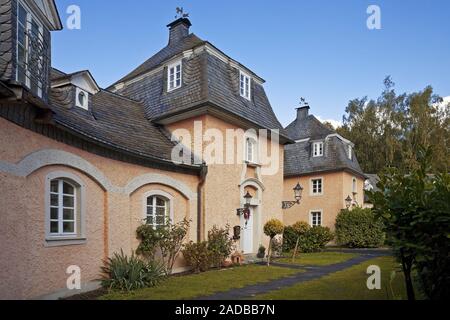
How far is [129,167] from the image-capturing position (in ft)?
33.6

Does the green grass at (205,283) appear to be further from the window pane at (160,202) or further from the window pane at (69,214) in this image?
the window pane at (160,202)

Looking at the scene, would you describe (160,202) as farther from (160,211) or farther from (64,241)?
(64,241)

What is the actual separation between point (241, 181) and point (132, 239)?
18.3ft

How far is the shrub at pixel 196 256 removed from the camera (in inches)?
459

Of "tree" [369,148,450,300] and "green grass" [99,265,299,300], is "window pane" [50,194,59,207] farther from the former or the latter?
"tree" [369,148,450,300]

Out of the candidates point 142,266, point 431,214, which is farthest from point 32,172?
point 431,214

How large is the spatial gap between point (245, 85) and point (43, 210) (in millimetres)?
10750

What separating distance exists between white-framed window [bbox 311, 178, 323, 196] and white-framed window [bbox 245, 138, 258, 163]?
12094mm

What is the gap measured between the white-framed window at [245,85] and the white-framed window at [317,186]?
1255 centimetres

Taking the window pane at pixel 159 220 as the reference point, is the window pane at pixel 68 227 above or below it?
above

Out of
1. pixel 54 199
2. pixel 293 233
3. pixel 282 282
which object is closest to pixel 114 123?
pixel 54 199

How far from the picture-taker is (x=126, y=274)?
8867 mm

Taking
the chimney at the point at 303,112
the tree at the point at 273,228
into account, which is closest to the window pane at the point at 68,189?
the tree at the point at 273,228

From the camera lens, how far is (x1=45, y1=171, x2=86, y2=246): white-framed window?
779cm
